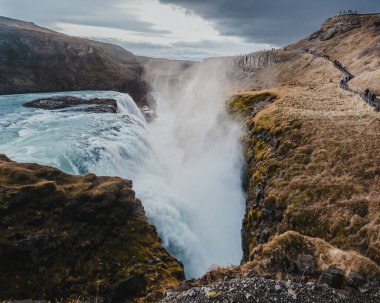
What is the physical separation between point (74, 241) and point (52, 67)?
137 m

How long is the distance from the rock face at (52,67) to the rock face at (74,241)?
10703 centimetres

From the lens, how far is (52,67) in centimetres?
14312

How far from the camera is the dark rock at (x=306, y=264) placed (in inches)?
699

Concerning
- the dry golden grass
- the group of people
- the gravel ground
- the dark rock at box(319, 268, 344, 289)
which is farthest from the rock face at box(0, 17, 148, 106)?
the dark rock at box(319, 268, 344, 289)

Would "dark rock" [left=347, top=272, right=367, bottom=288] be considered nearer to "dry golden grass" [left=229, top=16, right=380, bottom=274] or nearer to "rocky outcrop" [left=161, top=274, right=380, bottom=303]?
"rocky outcrop" [left=161, top=274, right=380, bottom=303]

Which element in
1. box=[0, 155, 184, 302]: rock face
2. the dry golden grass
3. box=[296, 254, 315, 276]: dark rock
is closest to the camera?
box=[296, 254, 315, 276]: dark rock

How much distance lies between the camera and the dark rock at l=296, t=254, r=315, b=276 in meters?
17.8

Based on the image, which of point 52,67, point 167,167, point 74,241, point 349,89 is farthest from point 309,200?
point 52,67

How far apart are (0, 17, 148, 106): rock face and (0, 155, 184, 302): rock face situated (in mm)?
107025

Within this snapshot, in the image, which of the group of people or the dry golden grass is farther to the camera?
the group of people

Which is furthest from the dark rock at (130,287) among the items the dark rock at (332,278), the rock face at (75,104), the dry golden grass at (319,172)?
the rock face at (75,104)

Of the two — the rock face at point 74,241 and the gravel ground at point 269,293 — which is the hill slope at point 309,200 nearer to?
the gravel ground at point 269,293

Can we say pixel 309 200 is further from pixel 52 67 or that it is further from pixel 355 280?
pixel 52 67

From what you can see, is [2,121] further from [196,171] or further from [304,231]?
[304,231]
